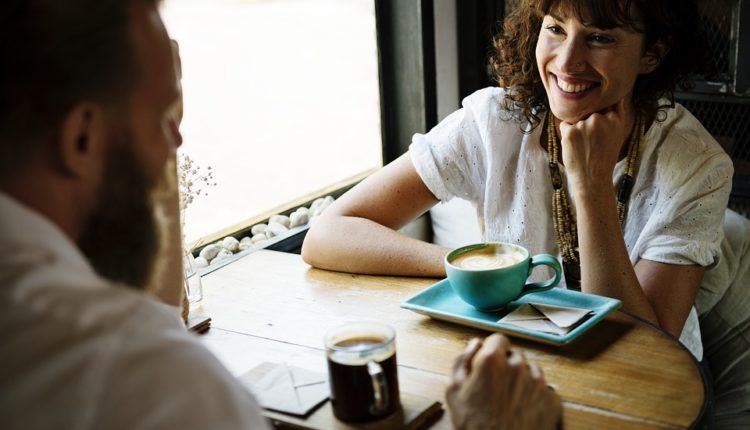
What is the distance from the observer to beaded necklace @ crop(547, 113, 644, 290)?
6.28 ft

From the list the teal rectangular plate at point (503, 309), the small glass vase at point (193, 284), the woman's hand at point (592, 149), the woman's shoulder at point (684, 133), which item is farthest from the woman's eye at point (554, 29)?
the small glass vase at point (193, 284)

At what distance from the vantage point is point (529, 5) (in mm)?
1977

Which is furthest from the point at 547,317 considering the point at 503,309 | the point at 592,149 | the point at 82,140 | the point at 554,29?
the point at 82,140

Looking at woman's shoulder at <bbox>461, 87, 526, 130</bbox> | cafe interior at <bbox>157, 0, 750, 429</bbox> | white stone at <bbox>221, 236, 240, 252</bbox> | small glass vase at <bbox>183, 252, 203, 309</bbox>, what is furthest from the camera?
white stone at <bbox>221, 236, 240, 252</bbox>

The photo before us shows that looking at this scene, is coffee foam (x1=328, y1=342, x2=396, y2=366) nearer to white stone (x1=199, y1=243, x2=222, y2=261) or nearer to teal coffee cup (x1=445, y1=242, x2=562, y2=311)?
teal coffee cup (x1=445, y1=242, x2=562, y2=311)

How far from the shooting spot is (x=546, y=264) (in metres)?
1.46

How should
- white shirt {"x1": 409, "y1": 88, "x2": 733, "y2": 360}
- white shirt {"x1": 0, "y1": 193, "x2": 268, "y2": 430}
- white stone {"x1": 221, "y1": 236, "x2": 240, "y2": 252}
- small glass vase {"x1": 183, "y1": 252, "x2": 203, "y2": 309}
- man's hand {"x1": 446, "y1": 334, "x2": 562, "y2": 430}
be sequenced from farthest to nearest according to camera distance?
1. white stone {"x1": 221, "y1": 236, "x2": 240, "y2": 252}
2. white shirt {"x1": 409, "y1": 88, "x2": 733, "y2": 360}
3. small glass vase {"x1": 183, "y1": 252, "x2": 203, "y2": 309}
4. man's hand {"x1": 446, "y1": 334, "x2": 562, "y2": 430}
5. white shirt {"x1": 0, "y1": 193, "x2": 268, "y2": 430}

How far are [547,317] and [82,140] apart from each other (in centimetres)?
86

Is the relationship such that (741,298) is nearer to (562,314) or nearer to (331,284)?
(562,314)

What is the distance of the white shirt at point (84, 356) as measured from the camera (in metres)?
0.68

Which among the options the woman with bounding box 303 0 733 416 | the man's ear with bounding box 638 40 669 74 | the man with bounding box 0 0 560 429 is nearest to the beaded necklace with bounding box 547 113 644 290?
the woman with bounding box 303 0 733 416

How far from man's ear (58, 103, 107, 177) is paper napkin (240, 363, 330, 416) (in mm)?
494

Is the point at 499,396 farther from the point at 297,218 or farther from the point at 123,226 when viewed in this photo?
the point at 297,218

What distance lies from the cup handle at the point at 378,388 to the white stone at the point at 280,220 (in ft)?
5.16
